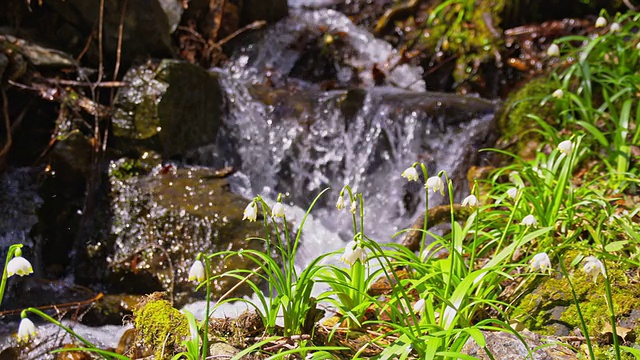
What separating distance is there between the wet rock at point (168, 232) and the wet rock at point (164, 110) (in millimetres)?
439

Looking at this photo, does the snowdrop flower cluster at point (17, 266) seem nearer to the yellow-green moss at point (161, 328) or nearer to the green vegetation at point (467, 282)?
the green vegetation at point (467, 282)

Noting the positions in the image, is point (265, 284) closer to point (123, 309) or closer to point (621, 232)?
point (123, 309)

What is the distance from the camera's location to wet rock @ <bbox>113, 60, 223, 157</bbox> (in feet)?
16.6

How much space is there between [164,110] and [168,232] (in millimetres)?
1405

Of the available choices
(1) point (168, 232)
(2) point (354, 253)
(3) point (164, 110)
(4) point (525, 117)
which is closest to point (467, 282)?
(2) point (354, 253)

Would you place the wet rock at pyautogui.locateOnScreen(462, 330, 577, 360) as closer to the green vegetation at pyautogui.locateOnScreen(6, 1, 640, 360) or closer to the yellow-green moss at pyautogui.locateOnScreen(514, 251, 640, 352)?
the green vegetation at pyautogui.locateOnScreen(6, 1, 640, 360)

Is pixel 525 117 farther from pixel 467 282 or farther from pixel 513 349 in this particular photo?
pixel 513 349

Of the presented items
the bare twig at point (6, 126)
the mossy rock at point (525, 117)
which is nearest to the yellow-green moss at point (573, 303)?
the mossy rock at point (525, 117)

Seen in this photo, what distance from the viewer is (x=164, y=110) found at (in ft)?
17.0

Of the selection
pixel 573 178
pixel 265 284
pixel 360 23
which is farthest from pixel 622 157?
pixel 360 23

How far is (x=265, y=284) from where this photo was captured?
387 cm

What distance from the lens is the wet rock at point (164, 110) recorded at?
5.07 meters

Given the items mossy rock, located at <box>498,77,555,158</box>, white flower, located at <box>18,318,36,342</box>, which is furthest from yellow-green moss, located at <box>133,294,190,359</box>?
mossy rock, located at <box>498,77,555,158</box>

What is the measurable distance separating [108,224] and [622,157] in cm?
384
